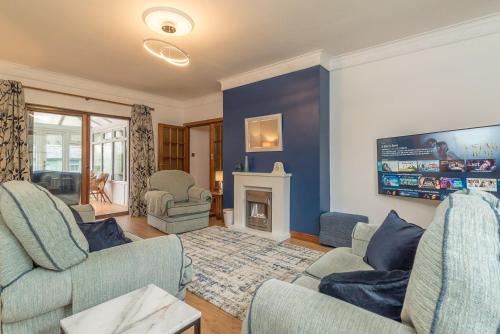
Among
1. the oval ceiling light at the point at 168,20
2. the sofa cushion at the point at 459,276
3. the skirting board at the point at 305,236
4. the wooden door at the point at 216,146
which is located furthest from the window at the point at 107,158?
the sofa cushion at the point at 459,276

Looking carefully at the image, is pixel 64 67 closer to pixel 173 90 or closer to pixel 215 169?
pixel 173 90

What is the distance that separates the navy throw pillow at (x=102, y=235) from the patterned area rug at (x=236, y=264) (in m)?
0.91

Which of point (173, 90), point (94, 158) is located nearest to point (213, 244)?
point (173, 90)

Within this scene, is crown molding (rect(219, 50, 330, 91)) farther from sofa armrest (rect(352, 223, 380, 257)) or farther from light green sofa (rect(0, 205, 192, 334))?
light green sofa (rect(0, 205, 192, 334))

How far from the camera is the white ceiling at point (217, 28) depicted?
243cm

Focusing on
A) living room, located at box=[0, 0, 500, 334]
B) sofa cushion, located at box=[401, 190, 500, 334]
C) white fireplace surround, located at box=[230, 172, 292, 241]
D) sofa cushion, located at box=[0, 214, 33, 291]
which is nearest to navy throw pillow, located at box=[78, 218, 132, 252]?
living room, located at box=[0, 0, 500, 334]

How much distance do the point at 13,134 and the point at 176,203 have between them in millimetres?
2670

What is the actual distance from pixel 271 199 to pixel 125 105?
3.68 m

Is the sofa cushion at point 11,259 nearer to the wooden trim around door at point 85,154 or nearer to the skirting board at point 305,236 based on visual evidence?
the skirting board at point 305,236

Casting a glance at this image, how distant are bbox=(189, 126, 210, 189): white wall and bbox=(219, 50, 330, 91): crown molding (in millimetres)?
2056

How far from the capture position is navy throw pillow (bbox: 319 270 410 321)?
0.95 metres

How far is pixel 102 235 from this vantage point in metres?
1.62

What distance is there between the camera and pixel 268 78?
3.98m

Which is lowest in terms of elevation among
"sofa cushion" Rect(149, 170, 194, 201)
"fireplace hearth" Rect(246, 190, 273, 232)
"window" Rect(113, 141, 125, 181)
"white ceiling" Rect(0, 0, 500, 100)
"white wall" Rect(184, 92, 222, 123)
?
"fireplace hearth" Rect(246, 190, 273, 232)
